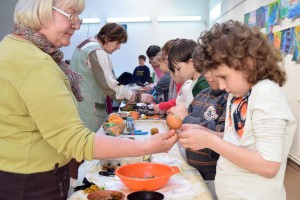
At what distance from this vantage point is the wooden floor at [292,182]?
321 centimetres

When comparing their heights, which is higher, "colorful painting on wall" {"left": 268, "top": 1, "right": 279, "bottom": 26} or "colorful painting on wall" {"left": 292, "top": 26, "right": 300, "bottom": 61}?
"colorful painting on wall" {"left": 268, "top": 1, "right": 279, "bottom": 26}

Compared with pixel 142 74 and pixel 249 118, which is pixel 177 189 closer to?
pixel 249 118

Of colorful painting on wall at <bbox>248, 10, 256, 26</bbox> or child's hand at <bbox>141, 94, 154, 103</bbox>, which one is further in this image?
colorful painting on wall at <bbox>248, 10, 256, 26</bbox>

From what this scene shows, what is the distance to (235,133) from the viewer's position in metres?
1.27

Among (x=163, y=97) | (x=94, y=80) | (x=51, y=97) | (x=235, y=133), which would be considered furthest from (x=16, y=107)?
(x=163, y=97)

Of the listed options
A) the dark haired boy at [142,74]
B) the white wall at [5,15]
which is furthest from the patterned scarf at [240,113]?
the white wall at [5,15]

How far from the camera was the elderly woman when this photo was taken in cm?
111

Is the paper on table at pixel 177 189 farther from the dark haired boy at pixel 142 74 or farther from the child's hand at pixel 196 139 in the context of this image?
the dark haired boy at pixel 142 74

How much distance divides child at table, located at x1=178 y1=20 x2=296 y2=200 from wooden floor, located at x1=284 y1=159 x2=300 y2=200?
2.20 metres

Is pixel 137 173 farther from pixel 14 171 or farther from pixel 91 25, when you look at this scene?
pixel 91 25

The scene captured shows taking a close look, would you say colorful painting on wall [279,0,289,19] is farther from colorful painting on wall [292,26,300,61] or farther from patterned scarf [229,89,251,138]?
patterned scarf [229,89,251,138]

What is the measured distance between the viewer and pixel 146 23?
31.8ft

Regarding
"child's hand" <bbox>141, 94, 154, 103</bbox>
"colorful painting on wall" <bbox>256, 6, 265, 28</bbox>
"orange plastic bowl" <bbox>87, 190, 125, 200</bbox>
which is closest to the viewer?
"orange plastic bowl" <bbox>87, 190, 125, 200</bbox>

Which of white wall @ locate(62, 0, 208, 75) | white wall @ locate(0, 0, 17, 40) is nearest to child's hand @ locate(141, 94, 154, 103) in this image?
white wall @ locate(0, 0, 17, 40)
